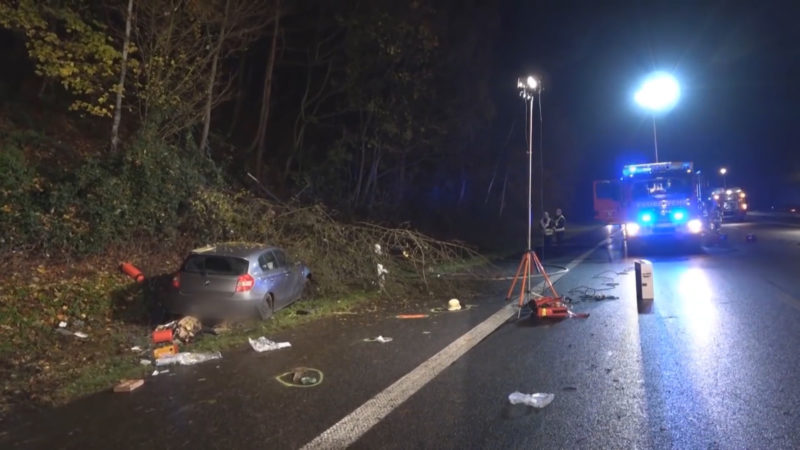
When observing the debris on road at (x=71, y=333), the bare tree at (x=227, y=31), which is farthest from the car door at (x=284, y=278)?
the bare tree at (x=227, y=31)

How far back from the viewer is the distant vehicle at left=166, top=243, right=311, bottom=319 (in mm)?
9773

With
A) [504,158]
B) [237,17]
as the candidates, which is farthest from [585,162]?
[237,17]

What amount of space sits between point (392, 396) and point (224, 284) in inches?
178

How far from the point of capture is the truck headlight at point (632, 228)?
22.3 meters

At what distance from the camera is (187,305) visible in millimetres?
9781

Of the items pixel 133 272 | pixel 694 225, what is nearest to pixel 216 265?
pixel 133 272

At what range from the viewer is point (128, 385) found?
6832 millimetres

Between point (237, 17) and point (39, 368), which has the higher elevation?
point (237, 17)

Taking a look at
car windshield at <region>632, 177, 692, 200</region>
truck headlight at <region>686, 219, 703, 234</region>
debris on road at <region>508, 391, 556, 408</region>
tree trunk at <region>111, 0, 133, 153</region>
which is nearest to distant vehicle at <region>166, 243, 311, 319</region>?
debris on road at <region>508, 391, 556, 408</region>

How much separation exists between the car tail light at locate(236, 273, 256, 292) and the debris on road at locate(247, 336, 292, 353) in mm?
1087

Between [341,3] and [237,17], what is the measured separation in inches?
211

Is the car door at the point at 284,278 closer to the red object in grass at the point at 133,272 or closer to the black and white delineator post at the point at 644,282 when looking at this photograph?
the red object in grass at the point at 133,272

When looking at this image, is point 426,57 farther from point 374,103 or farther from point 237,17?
point 237,17

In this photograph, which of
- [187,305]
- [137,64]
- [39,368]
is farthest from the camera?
[137,64]
